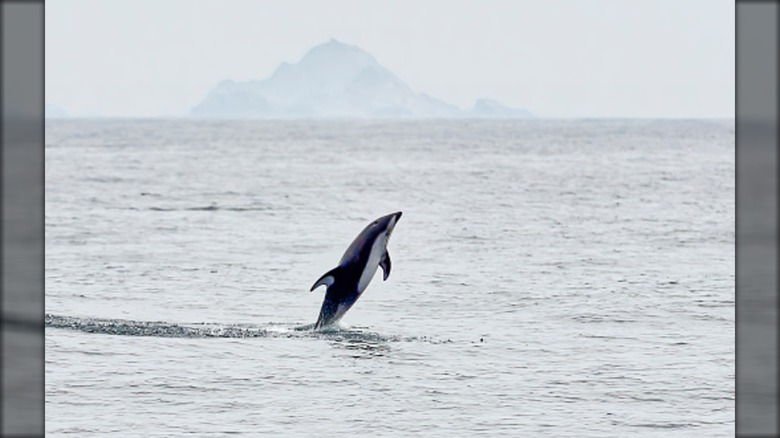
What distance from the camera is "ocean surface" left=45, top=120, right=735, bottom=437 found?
12273 millimetres

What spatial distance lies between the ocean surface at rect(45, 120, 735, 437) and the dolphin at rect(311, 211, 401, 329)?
0.62 meters

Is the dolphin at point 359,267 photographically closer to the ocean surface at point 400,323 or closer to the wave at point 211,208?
the ocean surface at point 400,323

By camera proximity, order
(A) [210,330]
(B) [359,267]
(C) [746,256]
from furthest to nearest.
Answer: (A) [210,330]
(B) [359,267]
(C) [746,256]

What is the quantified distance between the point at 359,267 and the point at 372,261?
22 centimetres

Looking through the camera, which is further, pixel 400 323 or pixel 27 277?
pixel 400 323

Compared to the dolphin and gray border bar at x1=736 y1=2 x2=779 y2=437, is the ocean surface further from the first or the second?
gray border bar at x1=736 y1=2 x2=779 y2=437

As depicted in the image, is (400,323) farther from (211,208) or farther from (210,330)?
(211,208)

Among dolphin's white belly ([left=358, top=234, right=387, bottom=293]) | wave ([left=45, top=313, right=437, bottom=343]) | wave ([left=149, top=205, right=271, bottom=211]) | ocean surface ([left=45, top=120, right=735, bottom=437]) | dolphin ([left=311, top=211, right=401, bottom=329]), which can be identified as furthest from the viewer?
wave ([left=149, top=205, right=271, bottom=211])

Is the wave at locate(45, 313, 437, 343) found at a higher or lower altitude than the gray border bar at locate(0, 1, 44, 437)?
lower

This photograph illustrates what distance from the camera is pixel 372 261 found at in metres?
16.4

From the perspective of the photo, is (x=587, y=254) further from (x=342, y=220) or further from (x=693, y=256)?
(x=342, y=220)

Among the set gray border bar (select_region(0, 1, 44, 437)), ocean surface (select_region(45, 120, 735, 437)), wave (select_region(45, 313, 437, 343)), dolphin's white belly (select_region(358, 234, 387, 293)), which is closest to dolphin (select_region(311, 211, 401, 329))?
dolphin's white belly (select_region(358, 234, 387, 293))

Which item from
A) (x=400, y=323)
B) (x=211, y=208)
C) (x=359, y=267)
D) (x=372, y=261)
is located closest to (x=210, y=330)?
(x=359, y=267)

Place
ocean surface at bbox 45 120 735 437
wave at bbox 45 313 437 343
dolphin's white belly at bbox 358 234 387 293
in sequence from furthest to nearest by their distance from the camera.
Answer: wave at bbox 45 313 437 343
dolphin's white belly at bbox 358 234 387 293
ocean surface at bbox 45 120 735 437
